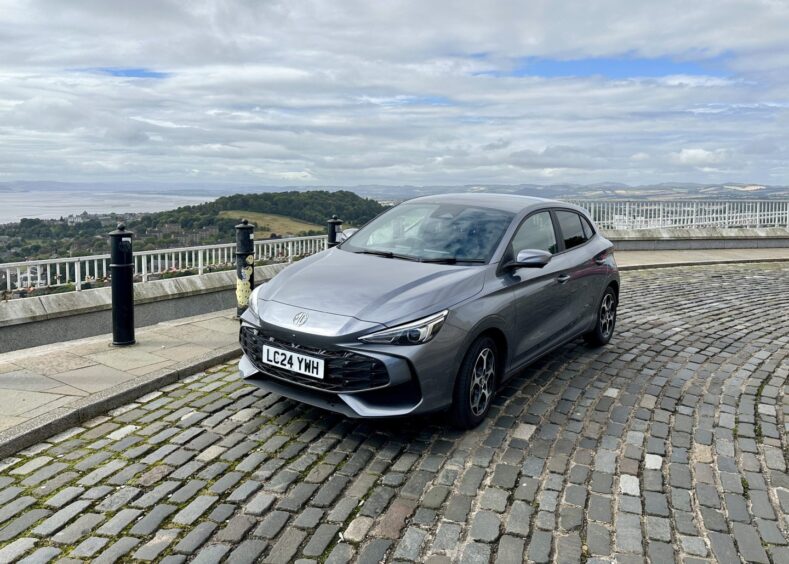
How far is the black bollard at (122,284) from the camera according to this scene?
6508mm

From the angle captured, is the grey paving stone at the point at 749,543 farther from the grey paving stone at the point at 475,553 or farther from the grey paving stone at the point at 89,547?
the grey paving stone at the point at 89,547

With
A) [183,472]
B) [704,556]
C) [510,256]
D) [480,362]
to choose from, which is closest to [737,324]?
[510,256]

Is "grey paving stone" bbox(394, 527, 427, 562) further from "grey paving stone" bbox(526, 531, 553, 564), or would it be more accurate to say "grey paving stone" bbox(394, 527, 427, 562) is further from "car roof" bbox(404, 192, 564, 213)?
"car roof" bbox(404, 192, 564, 213)

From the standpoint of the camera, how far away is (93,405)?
15.8 feet

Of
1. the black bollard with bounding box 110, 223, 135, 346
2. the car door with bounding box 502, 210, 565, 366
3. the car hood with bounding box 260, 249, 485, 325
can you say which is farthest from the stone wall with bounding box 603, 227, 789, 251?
the car hood with bounding box 260, 249, 485, 325

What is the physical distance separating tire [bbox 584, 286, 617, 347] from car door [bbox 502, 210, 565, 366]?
1162 mm

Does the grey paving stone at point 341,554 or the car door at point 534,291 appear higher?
the car door at point 534,291

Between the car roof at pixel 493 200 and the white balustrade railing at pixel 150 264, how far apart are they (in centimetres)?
597

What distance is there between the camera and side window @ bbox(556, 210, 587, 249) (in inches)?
248

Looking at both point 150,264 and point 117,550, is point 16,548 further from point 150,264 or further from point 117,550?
point 150,264

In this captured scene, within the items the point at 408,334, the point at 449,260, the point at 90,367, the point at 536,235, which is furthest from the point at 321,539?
the point at 90,367

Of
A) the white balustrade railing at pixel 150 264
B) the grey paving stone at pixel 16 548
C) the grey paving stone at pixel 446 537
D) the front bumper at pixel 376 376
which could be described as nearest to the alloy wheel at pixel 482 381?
the front bumper at pixel 376 376

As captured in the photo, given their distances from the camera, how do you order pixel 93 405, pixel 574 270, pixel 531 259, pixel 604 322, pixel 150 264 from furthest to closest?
pixel 150 264, pixel 604 322, pixel 574 270, pixel 531 259, pixel 93 405

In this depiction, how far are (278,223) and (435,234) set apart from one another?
9466 millimetres
